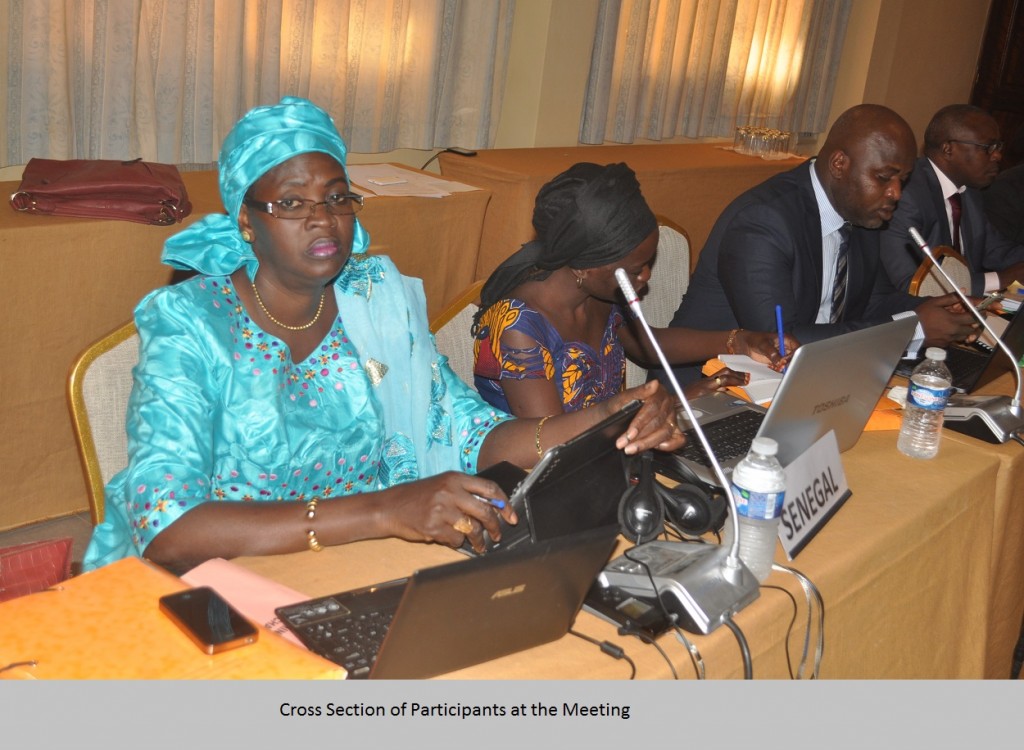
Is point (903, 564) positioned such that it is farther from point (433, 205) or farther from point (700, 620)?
point (433, 205)

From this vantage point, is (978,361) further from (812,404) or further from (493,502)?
(493,502)

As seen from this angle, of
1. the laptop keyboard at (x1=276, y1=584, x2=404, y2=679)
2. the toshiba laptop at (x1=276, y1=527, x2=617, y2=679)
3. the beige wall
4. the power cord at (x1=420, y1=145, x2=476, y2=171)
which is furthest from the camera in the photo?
the beige wall

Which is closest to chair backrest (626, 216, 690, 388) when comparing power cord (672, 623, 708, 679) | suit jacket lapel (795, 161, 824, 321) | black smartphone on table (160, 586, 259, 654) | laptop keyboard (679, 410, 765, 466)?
suit jacket lapel (795, 161, 824, 321)

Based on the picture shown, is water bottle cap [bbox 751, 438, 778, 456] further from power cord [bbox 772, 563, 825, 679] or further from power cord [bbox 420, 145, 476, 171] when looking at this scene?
power cord [bbox 420, 145, 476, 171]

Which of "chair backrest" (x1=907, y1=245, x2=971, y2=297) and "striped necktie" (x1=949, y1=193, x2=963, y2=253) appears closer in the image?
"chair backrest" (x1=907, y1=245, x2=971, y2=297)

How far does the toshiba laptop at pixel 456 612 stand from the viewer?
1.19 m

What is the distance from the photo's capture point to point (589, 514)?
1.67 meters

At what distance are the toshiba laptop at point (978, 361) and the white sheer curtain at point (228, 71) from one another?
2.40 metres

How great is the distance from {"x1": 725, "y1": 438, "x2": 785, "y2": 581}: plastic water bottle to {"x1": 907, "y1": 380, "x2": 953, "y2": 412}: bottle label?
717 millimetres

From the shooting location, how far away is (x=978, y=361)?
2844 millimetres

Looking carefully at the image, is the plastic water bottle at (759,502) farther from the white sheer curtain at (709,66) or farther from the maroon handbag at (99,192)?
the white sheer curtain at (709,66)

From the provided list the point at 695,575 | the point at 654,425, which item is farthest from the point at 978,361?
the point at 695,575

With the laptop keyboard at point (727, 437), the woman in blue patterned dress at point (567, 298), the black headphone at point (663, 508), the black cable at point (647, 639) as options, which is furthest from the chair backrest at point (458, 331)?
the black cable at point (647, 639)

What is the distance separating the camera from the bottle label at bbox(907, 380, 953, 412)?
88.4 inches
